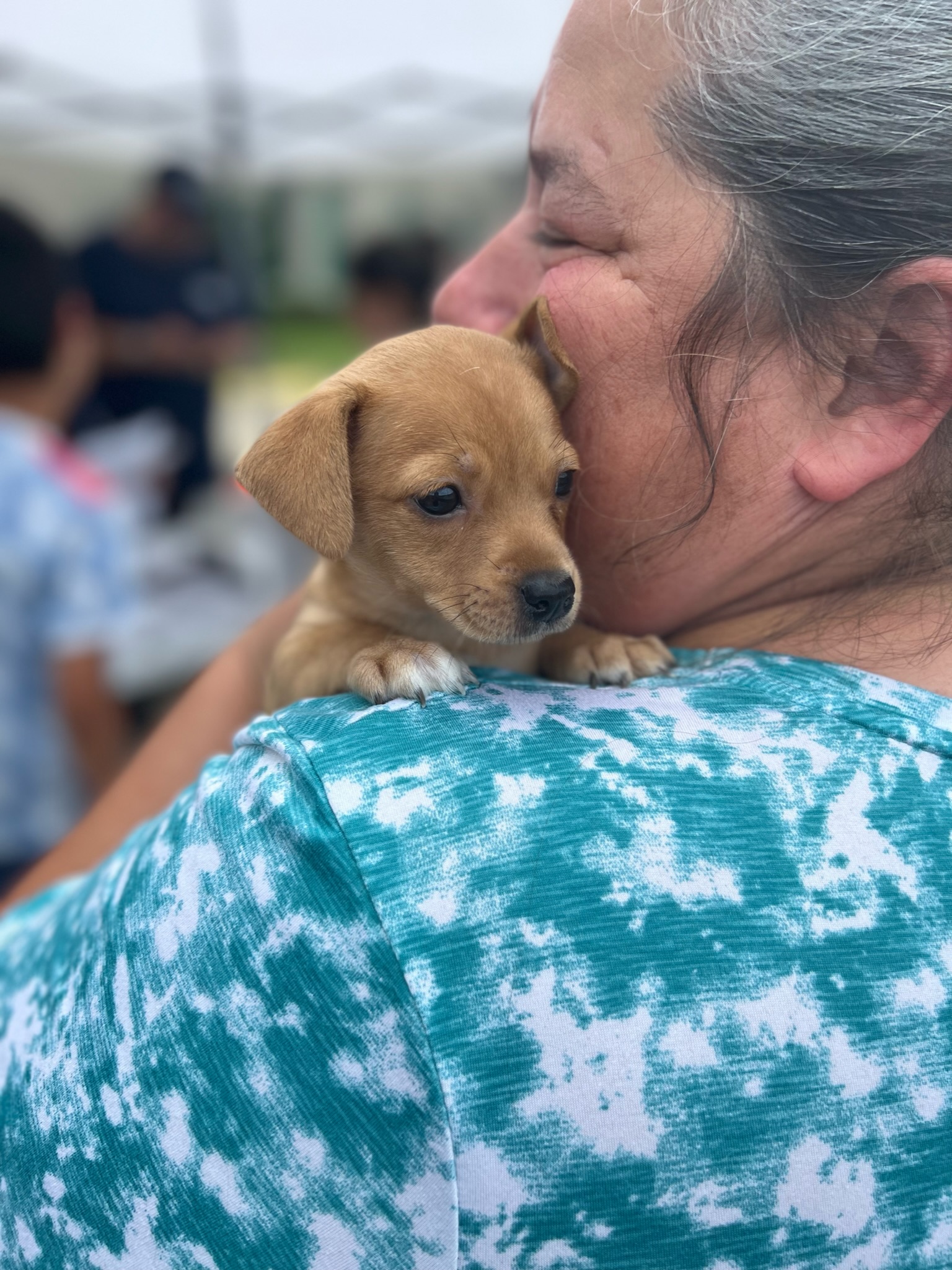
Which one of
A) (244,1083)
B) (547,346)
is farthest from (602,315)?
(244,1083)

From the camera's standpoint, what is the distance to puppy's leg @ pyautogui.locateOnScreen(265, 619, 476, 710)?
142 centimetres

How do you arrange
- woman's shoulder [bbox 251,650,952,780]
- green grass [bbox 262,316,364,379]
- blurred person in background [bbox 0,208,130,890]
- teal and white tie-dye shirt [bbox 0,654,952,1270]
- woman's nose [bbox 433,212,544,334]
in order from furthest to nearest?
green grass [bbox 262,316,364,379], blurred person in background [bbox 0,208,130,890], woman's nose [bbox 433,212,544,334], woman's shoulder [bbox 251,650,952,780], teal and white tie-dye shirt [bbox 0,654,952,1270]

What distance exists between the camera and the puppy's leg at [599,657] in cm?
164

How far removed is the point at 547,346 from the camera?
1678 millimetres

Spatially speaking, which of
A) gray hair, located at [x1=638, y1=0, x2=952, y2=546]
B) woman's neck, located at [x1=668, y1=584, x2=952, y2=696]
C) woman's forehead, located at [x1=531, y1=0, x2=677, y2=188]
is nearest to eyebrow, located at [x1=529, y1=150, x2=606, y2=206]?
woman's forehead, located at [x1=531, y1=0, x2=677, y2=188]

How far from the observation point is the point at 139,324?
26.1ft

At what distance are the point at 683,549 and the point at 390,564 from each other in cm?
51

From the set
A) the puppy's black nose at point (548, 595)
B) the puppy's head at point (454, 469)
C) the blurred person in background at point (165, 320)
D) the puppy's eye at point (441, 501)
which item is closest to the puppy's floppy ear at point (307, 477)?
the puppy's head at point (454, 469)

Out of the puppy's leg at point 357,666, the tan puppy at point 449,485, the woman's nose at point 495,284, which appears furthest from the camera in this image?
the woman's nose at point 495,284

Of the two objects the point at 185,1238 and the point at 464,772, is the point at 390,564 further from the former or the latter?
the point at 185,1238

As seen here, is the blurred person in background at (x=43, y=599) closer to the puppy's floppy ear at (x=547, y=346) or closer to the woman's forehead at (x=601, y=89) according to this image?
the puppy's floppy ear at (x=547, y=346)

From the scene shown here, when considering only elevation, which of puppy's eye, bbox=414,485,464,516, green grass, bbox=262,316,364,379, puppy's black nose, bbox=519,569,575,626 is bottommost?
green grass, bbox=262,316,364,379

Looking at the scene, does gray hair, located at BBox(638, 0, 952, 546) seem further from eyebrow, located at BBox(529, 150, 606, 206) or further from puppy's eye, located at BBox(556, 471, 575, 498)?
Answer: puppy's eye, located at BBox(556, 471, 575, 498)

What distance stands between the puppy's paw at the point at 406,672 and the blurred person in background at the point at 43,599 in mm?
2724
